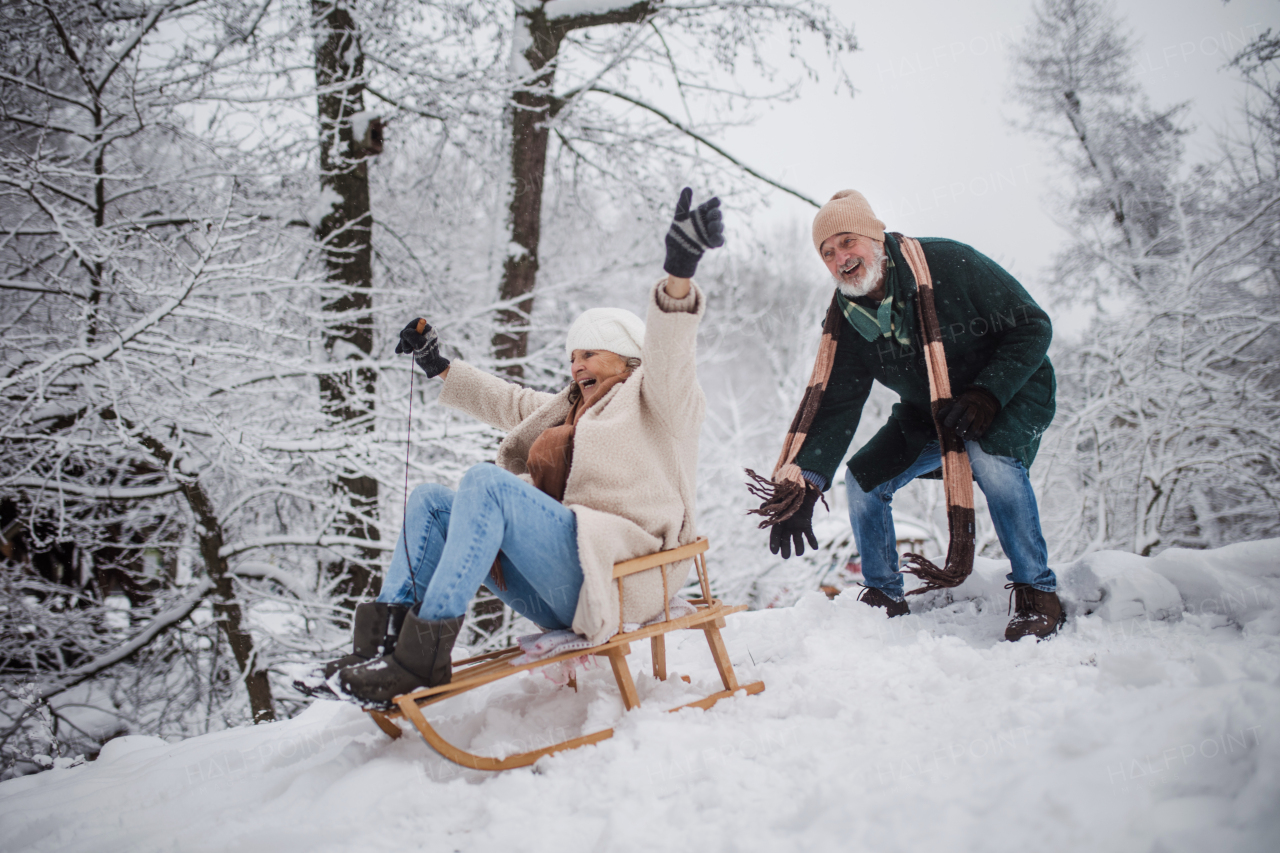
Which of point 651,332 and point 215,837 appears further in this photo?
point 651,332

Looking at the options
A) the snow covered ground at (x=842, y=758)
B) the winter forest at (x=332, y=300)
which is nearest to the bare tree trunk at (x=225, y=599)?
the winter forest at (x=332, y=300)

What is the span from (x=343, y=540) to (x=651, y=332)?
2.63 metres

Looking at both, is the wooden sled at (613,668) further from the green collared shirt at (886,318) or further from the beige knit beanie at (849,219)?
the beige knit beanie at (849,219)

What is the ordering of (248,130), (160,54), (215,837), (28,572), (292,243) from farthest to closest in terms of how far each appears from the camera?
(28,572) → (292,243) → (248,130) → (160,54) → (215,837)

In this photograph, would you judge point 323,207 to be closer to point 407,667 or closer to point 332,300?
point 332,300

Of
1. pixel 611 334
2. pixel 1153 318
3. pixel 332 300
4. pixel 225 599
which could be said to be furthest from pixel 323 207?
pixel 1153 318

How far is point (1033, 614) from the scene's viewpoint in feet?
6.70

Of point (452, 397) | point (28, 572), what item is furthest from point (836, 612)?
point (28, 572)

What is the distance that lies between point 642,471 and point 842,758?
0.88 meters

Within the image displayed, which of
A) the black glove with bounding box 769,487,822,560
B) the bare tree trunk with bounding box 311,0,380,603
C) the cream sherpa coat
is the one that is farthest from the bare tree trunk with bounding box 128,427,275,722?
the black glove with bounding box 769,487,822,560

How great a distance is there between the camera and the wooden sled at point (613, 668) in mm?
1561

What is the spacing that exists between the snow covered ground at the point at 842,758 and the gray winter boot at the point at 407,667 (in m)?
0.21

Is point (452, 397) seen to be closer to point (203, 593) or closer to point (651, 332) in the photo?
point (651, 332)

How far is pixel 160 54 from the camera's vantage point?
3211mm
